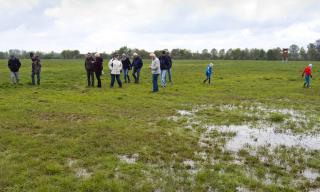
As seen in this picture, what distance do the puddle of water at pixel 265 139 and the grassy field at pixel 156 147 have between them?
0.08ft

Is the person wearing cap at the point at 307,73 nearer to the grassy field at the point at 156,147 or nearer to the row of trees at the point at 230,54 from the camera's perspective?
the grassy field at the point at 156,147

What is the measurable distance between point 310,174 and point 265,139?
245cm

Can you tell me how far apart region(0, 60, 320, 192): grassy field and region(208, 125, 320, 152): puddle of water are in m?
0.02

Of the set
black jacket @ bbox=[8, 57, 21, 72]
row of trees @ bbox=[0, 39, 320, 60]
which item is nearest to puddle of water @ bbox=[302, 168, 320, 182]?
black jacket @ bbox=[8, 57, 21, 72]

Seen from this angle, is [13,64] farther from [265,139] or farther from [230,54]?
[230,54]

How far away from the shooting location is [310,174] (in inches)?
238

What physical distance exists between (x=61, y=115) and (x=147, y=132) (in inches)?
145

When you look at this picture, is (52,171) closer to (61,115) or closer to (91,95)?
(61,115)

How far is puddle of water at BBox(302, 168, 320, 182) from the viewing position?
19.2ft

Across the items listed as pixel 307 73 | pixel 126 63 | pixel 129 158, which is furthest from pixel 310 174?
pixel 126 63

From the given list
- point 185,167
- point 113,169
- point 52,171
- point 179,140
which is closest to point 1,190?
point 52,171

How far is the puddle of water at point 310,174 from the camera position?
5.86 metres

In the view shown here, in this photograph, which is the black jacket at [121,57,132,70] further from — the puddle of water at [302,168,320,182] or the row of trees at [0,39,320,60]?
the row of trees at [0,39,320,60]

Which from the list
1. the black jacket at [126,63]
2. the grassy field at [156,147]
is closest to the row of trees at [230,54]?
the black jacket at [126,63]
